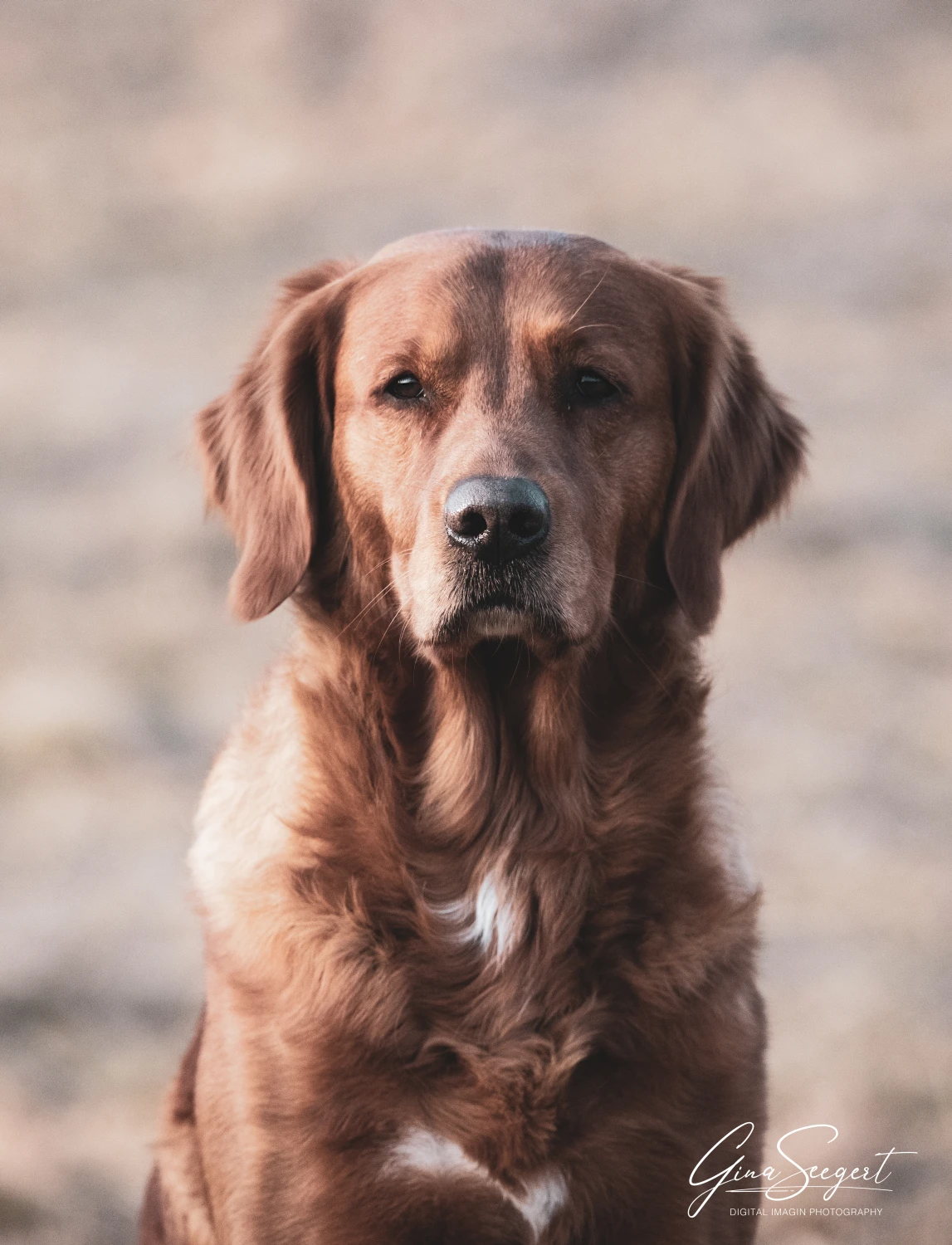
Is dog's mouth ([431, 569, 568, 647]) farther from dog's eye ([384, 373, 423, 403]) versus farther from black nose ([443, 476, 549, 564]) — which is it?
dog's eye ([384, 373, 423, 403])

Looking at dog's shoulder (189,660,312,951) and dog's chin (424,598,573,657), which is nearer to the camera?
dog's chin (424,598,573,657)

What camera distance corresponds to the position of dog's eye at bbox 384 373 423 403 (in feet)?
10.9

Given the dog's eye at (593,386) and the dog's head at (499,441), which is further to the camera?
the dog's eye at (593,386)

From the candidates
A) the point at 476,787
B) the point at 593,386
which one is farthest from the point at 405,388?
the point at 476,787

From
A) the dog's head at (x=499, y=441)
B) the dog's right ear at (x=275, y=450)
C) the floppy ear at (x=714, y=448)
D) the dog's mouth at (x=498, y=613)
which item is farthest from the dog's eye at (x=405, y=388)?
the floppy ear at (x=714, y=448)

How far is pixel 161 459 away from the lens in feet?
47.5

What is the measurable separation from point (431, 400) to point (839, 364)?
12.5 metres

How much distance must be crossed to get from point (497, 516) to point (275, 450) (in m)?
0.75

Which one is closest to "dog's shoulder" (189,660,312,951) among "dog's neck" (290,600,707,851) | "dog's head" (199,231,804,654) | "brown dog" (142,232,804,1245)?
"brown dog" (142,232,804,1245)

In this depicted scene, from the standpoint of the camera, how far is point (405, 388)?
3332mm

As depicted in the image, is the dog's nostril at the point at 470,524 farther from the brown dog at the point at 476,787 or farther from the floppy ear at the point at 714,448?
the floppy ear at the point at 714,448

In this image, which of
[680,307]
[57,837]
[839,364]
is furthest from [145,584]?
[680,307]

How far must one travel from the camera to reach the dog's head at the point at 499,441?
3.05 meters
